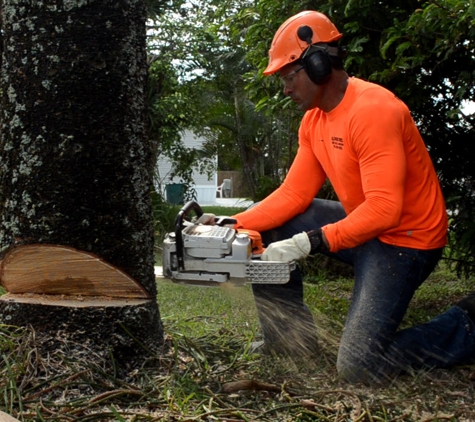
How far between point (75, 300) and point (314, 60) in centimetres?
148

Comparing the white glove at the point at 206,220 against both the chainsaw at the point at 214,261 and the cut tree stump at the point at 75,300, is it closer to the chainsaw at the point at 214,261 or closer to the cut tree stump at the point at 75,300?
the chainsaw at the point at 214,261

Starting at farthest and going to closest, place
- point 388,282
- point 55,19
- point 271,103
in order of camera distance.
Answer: point 271,103, point 388,282, point 55,19

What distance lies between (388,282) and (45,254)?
152 cm

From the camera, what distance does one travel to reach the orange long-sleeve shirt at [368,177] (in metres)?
3.01

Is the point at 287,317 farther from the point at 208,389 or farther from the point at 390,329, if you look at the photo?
the point at 208,389

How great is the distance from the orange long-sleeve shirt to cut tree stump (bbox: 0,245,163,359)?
837 millimetres

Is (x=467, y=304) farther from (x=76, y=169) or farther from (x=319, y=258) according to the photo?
(x=319, y=258)

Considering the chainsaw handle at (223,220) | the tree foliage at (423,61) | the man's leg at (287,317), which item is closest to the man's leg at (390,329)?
the man's leg at (287,317)

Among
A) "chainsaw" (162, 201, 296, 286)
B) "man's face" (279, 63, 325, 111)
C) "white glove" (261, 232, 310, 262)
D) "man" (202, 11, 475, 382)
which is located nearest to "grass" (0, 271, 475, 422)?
"man" (202, 11, 475, 382)

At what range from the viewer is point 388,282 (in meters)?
3.18

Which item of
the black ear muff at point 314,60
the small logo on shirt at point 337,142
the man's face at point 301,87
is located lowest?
the small logo on shirt at point 337,142

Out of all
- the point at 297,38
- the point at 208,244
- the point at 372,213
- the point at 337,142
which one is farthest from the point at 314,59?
the point at 208,244

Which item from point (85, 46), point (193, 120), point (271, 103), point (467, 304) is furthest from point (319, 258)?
point (193, 120)

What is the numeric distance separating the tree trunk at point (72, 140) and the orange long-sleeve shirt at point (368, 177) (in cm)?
88
